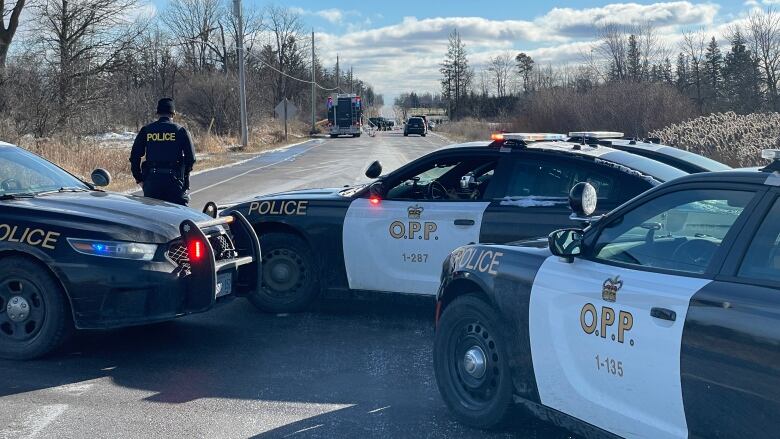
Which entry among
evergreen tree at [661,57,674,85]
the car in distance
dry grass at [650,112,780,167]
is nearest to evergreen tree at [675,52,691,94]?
evergreen tree at [661,57,674,85]

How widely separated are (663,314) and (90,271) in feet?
12.6

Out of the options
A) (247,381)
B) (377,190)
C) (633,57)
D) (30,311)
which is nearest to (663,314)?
(247,381)

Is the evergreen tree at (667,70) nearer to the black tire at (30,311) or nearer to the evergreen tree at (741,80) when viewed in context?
the evergreen tree at (741,80)

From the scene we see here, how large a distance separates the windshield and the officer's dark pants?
1291mm

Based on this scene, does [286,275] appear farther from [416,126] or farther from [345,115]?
[416,126]

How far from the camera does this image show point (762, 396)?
302cm

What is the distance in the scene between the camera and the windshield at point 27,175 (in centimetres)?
652

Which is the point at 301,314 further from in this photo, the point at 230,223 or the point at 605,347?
the point at 605,347

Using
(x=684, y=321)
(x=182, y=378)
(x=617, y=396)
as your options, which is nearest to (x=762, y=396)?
(x=684, y=321)

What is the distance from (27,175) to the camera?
6.76 metres

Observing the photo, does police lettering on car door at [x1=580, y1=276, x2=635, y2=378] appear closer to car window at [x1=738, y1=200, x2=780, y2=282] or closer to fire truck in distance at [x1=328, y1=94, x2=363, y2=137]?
car window at [x1=738, y1=200, x2=780, y2=282]

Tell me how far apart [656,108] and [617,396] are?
95.3 ft

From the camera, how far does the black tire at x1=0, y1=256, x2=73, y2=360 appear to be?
5.72 meters

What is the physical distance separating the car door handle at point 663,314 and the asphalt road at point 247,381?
1358mm
